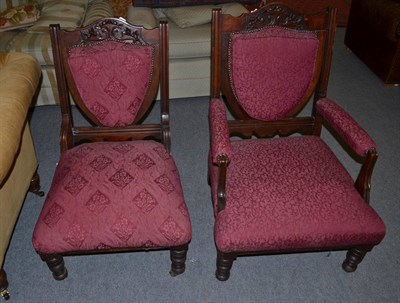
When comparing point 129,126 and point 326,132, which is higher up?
point 129,126

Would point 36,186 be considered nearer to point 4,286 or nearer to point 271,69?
point 4,286

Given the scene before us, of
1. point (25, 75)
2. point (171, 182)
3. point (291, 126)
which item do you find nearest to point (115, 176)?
point (171, 182)

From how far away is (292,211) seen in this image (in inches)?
65.6

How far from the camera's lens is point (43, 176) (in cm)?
258

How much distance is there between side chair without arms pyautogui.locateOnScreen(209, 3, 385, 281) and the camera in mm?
1650

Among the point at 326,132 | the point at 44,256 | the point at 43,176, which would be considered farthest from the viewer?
the point at 326,132

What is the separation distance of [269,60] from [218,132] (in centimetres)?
46

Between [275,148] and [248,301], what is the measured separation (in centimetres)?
73

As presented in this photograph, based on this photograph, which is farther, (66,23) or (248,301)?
(66,23)

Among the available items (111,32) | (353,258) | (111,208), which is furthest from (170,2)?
(353,258)

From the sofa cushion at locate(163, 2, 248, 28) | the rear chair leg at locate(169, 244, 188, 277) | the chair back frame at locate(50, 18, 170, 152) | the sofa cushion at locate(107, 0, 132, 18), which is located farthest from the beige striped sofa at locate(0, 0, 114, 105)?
the rear chair leg at locate(169, 244, 188, 277)

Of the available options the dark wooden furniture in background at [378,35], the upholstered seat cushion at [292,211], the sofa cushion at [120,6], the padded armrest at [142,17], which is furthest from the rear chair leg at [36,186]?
the dark wooden furniture in background at [378,35]

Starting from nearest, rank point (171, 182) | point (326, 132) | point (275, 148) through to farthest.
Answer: point (171, 182)
point (275, 148)
point (326, 132)

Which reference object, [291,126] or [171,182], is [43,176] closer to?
[171,182]
